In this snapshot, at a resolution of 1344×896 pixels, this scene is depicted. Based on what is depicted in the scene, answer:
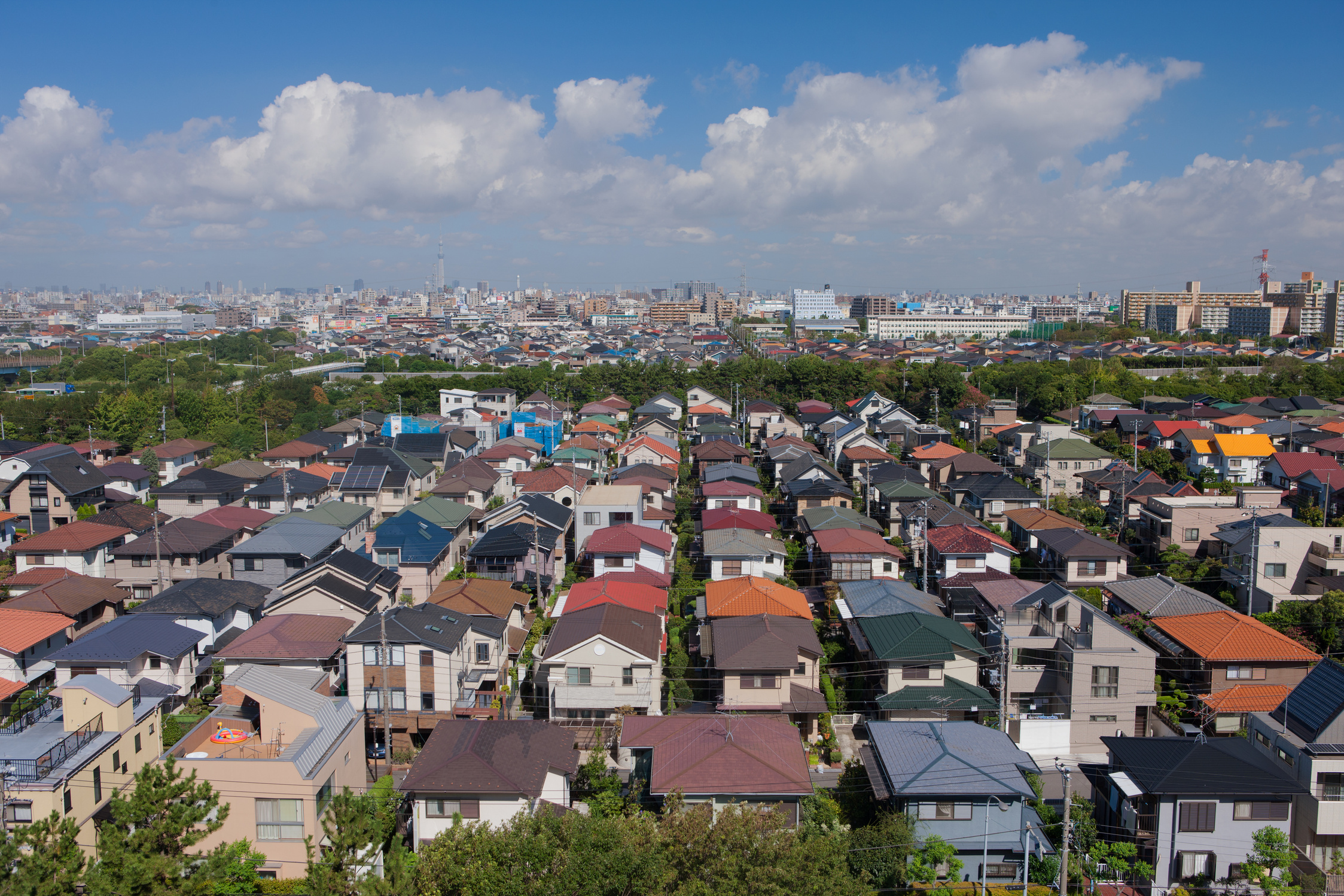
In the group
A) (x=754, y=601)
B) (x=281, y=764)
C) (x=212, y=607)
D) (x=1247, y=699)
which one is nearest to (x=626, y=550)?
(x=754, y=601)

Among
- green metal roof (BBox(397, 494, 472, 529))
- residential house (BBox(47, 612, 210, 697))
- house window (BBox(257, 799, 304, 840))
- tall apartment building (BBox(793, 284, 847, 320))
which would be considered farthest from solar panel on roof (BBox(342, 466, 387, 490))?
tall apartment building (BBox(793, 284, 847, 320))

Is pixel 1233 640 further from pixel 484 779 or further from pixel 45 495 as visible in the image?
pixel 45 495

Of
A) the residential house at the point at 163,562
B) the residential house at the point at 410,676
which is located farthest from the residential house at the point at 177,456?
the residential house at the point at 410,676

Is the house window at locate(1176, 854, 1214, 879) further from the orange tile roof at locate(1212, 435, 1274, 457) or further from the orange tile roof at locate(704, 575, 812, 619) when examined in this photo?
the orange tile roof at locate(1212, 435, 1274, 457)

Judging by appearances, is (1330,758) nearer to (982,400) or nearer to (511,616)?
(511,616)

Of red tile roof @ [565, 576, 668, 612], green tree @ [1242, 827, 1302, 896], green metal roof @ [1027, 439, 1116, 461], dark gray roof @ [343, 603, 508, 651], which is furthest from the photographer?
green metal roof @ [1027, 439, 1116, 461]

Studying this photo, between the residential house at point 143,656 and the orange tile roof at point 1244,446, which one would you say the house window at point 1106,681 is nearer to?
the residential house at point 143,656

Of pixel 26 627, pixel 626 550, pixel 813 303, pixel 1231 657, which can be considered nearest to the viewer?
pixel 1231 657
